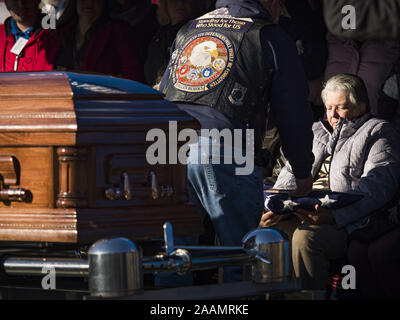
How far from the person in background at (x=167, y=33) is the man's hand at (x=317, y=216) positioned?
1.91 m

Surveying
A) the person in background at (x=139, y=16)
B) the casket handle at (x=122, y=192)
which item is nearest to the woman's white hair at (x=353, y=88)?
the person in background at (x=139, y=16)

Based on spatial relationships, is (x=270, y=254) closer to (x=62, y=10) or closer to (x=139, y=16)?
(x=139, y=16)

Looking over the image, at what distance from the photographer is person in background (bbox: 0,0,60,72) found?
6.74 m

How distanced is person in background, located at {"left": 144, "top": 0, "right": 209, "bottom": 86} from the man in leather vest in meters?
2.36

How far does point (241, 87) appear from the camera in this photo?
162 inches

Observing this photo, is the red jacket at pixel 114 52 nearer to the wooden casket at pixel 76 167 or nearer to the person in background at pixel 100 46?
the person in background at pixel 100 46

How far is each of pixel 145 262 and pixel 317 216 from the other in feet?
7.73

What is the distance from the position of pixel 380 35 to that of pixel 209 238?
76.4 inches

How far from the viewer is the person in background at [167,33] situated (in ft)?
21.9

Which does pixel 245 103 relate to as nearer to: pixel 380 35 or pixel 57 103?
pixel 57 103

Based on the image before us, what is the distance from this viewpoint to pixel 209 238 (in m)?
4.64

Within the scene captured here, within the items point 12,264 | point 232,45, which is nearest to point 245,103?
point 232,45

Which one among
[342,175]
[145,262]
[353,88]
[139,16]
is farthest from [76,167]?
[139,16]

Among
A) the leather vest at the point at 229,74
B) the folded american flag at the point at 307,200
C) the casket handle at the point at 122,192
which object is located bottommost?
the folded american flag at the point at 307,200
